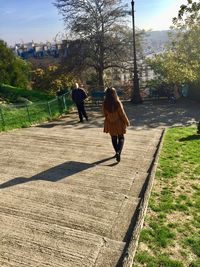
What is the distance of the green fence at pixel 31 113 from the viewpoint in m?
11.6

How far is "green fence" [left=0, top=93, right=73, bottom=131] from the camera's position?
11554mm

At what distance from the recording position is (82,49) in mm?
23500

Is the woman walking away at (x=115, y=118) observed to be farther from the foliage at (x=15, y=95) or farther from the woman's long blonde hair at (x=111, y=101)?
the foliage at (x=15, y=95)

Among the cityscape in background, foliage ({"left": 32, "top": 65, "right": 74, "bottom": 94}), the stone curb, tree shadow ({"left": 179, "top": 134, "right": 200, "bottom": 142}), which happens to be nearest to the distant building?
the cityscape in background

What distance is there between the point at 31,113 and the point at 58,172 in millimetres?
7431

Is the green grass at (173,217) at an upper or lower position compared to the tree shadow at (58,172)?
lower

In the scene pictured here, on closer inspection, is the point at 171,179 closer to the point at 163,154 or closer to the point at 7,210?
the point at 163,154

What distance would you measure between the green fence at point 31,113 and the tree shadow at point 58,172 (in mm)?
5097

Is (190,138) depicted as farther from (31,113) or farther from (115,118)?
(31,113)

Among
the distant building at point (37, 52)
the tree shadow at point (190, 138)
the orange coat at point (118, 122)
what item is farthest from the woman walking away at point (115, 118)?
the distant building at point (37, 52)

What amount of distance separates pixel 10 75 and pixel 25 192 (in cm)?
1844

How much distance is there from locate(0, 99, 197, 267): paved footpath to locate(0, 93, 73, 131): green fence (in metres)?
2.25

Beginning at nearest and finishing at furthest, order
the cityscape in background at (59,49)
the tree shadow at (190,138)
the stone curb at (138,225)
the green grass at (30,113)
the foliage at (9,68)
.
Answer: the stone curb at (138,225)
the tree shadow at (190,138)
the green grass at (30,113)
the foliage at (9,68)
the cityscape in background at (59,49)

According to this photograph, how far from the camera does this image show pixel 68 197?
489cm
